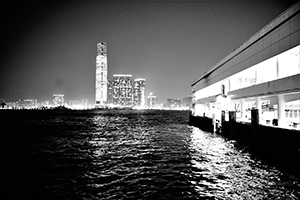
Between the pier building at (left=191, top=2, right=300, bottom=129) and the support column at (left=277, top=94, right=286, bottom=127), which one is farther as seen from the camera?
the support column at (left=277, top=94, right=286, bottom=127)

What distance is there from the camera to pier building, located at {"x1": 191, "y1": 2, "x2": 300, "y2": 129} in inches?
827

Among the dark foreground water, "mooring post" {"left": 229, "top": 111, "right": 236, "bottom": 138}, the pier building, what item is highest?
the pier building

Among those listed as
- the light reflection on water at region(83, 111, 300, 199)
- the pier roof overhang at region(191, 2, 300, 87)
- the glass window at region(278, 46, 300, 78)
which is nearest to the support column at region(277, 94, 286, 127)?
the glass window at region(278, 46, 300, 78)

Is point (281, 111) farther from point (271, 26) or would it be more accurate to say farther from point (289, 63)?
point (271, 26)

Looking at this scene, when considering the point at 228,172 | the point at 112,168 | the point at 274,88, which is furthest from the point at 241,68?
the point at 112,168

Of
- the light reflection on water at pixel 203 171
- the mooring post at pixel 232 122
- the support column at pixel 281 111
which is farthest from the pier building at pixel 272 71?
the light reflection on water at pixel 203 171

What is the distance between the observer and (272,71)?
2712 centimetres

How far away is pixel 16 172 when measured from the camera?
595 inches

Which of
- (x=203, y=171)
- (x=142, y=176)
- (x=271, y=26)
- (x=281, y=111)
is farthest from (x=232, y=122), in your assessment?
(x=142, y=176)

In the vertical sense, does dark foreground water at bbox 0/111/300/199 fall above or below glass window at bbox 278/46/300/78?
below

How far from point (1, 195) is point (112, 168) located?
6522 mm

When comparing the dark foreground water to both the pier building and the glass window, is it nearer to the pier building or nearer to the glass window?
the pier building

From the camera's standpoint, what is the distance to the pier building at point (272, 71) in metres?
21.0

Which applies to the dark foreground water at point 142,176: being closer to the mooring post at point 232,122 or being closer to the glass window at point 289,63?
the mooring post at point 232,122
